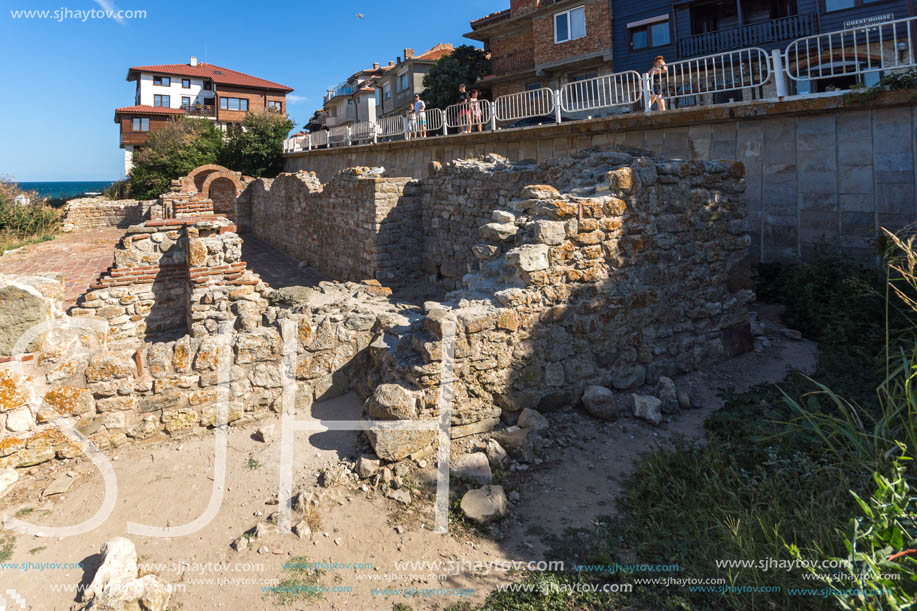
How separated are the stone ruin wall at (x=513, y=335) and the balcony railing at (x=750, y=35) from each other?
17.3m

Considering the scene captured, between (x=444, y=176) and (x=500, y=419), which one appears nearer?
(x=500, y=419)

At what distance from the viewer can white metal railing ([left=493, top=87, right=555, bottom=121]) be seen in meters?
12.9

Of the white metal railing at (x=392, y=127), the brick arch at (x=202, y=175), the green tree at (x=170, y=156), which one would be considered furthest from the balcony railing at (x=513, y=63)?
the green tree at (x=170, y=156)

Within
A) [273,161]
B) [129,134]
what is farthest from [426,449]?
[129,134]

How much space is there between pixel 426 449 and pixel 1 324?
376cm

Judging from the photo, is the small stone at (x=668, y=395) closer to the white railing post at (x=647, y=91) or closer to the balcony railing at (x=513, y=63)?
the white railing post at (x=647, y=91)

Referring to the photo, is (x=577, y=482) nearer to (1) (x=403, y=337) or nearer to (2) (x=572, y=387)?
(2) (x=572, y=387)

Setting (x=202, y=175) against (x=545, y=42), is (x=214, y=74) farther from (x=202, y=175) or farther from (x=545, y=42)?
(x=545, y=42)

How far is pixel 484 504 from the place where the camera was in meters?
3.86

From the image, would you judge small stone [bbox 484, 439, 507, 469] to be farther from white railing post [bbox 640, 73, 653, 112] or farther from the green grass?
white railing post [bbox 640, 73, 653, 112]

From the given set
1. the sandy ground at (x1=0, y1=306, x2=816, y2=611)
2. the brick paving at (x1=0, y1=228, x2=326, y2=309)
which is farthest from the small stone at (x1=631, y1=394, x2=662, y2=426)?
the brick paving at (x1=0, y1=228, x2=326, y2=309)

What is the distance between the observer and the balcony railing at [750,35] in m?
19.3

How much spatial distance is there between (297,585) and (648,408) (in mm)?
3383

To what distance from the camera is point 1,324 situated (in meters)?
4.71
